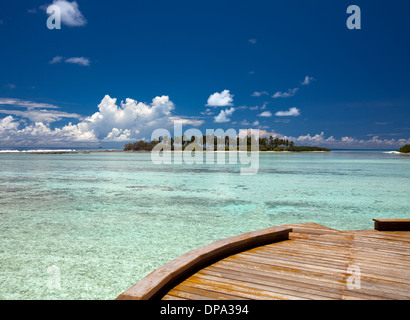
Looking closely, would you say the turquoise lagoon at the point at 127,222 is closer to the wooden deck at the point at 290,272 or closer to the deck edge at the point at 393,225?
the wooden deck at the point at 290,272

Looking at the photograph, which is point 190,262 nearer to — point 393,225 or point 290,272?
point 290,272

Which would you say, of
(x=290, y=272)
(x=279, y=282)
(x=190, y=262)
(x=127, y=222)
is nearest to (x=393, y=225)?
(x=290, y=272)

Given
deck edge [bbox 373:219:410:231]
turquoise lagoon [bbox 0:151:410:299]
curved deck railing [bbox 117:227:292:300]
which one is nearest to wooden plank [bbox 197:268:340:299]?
curved deck railing [bbox 117:227:292:300]

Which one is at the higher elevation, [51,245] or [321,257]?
[321,257]

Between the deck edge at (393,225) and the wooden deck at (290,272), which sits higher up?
the deck edge at (393,225)

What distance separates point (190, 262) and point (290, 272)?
111cm

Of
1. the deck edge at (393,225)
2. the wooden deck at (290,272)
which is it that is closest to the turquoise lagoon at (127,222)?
the wooden deck at (290,272)

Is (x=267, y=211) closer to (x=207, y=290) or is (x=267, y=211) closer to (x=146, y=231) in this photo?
(x=146, y=231)

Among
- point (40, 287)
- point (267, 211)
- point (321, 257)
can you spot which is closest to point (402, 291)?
point (321, 257)

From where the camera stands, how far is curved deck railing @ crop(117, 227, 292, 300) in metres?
2.36

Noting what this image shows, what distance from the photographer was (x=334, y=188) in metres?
16.2

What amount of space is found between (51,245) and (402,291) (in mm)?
6585

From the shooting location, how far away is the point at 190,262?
9.47ft

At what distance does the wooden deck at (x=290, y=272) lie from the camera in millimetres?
2578
